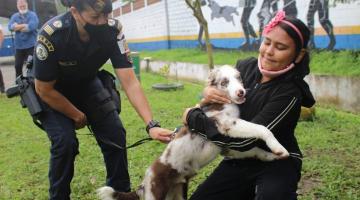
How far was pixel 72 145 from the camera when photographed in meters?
3.34

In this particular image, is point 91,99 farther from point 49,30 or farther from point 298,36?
point 298,36

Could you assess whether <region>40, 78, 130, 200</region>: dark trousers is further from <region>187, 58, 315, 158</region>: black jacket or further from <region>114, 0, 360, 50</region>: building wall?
<region>114, 0, 360, 50</region>: building wall

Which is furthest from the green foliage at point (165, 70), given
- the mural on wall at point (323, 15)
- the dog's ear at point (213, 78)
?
the dog's ear at point (213, 78)

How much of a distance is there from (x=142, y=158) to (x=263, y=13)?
587 centimetres

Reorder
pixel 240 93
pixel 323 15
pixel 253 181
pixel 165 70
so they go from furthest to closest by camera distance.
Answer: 1. pixel 165 70
2. pixel 323 15
3. pixel 253 181
4. pixel 240 93

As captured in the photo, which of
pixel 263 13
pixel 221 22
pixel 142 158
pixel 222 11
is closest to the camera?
pixel 142 158

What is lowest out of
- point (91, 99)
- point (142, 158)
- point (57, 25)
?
point (142, 158)

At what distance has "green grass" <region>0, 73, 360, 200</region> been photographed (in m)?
4.39

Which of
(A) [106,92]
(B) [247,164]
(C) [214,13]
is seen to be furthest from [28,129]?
(C) [214,13]

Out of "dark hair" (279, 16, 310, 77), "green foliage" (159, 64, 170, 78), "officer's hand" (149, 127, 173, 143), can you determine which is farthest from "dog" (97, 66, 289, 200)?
"green foliage" (159, 64, 170, 78)

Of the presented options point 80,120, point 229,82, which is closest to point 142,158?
point 80,120

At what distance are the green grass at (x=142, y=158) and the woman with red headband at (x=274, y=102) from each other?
1.21 m

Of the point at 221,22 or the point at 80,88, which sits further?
the point at 221,22

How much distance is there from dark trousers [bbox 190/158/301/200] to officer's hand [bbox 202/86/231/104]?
0.46m
